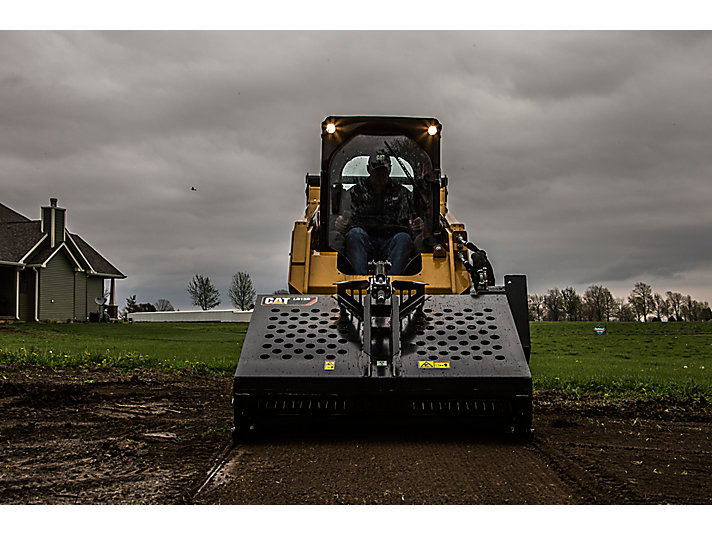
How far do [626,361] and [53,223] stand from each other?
1075 inches

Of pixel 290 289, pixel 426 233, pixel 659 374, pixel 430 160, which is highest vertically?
pixel 430 160

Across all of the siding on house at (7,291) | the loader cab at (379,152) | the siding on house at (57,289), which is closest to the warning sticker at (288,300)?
Result: the loader cab at (379,152)

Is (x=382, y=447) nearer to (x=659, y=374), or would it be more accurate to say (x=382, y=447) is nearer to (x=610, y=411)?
(x=610, y=411)

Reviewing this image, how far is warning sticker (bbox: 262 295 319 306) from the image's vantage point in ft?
17.8

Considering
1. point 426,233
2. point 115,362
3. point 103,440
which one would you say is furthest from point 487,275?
point 115,362

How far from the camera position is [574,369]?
1109 centimetres

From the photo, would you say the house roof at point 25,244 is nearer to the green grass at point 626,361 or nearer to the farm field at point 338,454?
the green grass at point 626,361

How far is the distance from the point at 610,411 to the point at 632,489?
3282mm

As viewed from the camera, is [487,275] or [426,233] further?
[426,233]

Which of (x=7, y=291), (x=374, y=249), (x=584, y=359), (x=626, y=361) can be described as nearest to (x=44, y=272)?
(x=7, y=291)

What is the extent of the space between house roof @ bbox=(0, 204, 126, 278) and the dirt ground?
26718 millimetres

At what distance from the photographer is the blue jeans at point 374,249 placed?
22.2ft

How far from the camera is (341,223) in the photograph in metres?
7.23

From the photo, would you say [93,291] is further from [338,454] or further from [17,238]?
[338,454]
